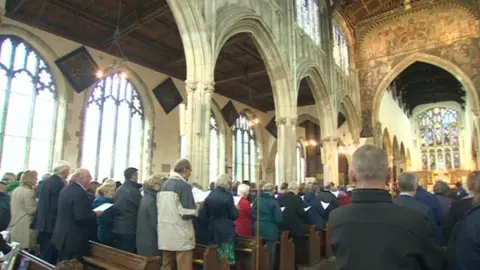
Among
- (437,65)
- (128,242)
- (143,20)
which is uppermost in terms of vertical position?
(437,65)

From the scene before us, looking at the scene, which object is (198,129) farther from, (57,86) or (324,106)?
(324,106)

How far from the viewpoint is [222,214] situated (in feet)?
14.0

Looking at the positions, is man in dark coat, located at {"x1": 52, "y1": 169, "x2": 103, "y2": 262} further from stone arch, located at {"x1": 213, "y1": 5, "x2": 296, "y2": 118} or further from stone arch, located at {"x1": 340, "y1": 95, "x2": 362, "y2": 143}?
stone arch, located at {"x1": 340, "y1": 95, "x2": 362, "y2": 143}

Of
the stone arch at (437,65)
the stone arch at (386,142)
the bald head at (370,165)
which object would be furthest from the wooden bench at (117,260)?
the stone arch at (386,142)

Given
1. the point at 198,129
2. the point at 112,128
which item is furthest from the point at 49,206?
the point at 112,128

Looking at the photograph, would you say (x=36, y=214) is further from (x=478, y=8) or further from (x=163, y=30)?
(x=478, y=8)

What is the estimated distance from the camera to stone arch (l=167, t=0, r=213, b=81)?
7.93 metres

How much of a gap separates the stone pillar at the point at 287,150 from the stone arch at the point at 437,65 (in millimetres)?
8207

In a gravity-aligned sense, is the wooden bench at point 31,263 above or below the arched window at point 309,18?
below

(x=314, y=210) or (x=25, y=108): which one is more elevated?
(x=25, y=108)

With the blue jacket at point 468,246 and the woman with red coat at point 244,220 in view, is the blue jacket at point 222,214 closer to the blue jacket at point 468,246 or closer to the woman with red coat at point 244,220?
the woman with red coat at point 244,220

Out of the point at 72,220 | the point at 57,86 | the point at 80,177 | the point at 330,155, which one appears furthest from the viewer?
the point at 330,155

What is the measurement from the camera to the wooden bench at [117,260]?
3009 mm

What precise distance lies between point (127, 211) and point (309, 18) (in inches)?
496
